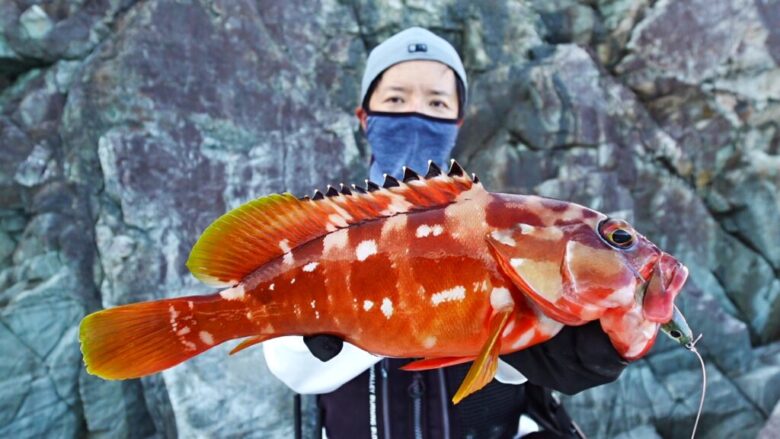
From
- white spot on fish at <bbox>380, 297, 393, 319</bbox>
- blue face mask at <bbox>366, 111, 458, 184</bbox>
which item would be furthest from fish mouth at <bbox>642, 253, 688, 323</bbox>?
blue face mask at <bbox>366, 111, 458, 184</bbox>

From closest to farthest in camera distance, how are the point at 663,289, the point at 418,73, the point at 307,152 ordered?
the point at 663,289 < the point at 418,73 < the point at 307,152

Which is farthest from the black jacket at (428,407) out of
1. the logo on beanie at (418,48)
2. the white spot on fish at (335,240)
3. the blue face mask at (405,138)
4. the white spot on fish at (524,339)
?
the logo on beanie at (418,48)

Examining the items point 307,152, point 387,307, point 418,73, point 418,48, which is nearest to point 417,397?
point 387,307

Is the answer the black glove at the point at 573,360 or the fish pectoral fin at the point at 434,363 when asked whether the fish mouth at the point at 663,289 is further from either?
the fish pectoral fin at the point at 434,363

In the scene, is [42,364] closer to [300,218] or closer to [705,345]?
[300,218]

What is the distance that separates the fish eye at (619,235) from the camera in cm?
89

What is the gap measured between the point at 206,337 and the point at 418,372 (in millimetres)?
744

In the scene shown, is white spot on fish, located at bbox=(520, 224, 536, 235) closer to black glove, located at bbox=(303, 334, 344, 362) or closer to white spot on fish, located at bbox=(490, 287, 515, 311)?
white spot on fish, located at bbox=(490, 287, 515, 311)

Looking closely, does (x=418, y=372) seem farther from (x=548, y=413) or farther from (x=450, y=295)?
(x=450, y=295)

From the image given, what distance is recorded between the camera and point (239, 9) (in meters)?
3.27

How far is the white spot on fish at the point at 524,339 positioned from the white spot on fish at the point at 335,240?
1.31ft

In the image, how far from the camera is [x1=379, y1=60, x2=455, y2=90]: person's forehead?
6.02 ft

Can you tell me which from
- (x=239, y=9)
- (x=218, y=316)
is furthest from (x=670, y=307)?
(x=239, y=9)

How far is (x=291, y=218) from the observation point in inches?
41.8
